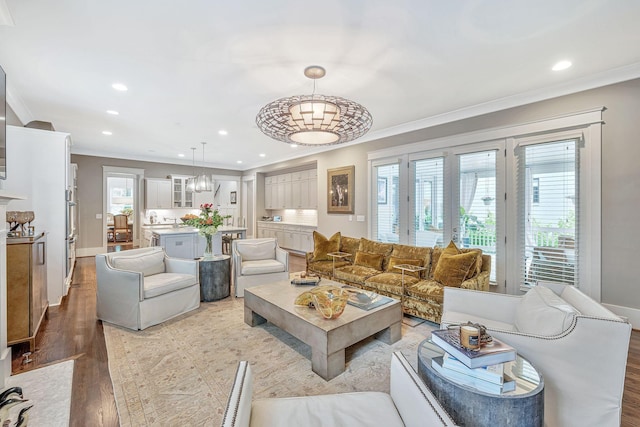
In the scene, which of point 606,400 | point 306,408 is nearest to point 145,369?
point 306,408

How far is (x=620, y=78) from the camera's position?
3.00 m

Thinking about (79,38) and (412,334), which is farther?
(412,334)

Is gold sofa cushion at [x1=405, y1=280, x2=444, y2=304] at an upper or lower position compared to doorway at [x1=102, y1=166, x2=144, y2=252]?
lower

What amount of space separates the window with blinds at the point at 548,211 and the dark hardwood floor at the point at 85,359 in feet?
3.08

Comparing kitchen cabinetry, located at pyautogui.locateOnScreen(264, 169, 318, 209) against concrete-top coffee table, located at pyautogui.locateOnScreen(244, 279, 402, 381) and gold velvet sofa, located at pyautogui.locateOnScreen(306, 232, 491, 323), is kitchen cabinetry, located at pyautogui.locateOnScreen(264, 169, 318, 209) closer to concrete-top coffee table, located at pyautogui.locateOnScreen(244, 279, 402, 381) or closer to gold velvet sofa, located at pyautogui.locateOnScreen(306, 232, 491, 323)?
gold velvet sofa, located at pyautogui.locateOnScreen(306, 232, 491, 323)

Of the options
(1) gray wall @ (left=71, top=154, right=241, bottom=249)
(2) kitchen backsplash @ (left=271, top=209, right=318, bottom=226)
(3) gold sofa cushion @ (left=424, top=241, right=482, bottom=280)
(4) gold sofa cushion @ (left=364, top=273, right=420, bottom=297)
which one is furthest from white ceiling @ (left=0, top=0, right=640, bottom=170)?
(2) kitchen backsplash @ (left=271, top=209, right=318, bottom=226)

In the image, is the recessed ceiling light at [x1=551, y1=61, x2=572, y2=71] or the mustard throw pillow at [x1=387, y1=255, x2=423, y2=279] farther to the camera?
the mustard throw pillow at [x1=387, y1=255, x2=423, y2=279]

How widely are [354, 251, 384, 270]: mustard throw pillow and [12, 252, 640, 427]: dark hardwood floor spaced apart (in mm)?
2556

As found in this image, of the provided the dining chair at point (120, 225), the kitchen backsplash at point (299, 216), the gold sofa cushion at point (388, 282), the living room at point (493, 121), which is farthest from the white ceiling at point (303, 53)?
the dining chair at point (120, 225)

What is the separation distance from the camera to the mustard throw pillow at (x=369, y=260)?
4.17 meters

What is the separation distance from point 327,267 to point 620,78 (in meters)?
4.12

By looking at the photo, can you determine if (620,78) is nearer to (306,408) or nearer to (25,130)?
(306,408)

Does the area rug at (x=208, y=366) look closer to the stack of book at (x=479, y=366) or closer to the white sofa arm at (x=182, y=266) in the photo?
the white sofa arm at (x=182, y=266)

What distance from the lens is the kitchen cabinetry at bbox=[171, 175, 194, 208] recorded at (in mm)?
8398
